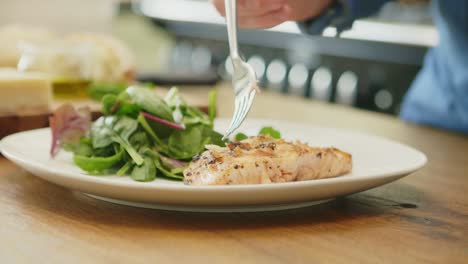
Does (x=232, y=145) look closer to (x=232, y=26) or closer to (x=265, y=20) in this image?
(x=232, y=26)

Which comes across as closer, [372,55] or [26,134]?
[26,134]

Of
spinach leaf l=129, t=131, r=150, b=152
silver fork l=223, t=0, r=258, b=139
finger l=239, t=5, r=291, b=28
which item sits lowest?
spinach leaf l=129, t=131, r=150, b=152

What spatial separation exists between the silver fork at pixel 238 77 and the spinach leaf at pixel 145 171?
0.35ft

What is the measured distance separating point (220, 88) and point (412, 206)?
61.9 inches

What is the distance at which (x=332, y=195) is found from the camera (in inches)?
33.9

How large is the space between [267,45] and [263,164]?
103 inches

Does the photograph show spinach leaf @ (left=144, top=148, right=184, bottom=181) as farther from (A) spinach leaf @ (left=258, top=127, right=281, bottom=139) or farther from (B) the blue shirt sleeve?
(B) the blue shirt sleeve

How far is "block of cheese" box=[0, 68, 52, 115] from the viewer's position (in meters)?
1.46

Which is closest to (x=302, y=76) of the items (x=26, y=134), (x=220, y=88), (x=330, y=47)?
(x=330, y=47)

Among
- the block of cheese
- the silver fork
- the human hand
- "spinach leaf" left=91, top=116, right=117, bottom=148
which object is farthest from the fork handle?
the block of cheese

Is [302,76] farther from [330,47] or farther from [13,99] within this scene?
[13,99]

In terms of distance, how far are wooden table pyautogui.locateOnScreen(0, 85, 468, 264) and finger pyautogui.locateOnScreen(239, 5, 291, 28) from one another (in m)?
0.48

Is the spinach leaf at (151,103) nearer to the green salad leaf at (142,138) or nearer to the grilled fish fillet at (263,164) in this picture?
the green salad leaf at (142,138)

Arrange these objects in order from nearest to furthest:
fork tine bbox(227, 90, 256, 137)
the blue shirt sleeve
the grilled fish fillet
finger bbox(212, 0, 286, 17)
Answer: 1. the grilled fish fillet
2. fork tine bbox(227, 90, 256, 137)
3. finger bbox(212, 0, 286, 17)
4. the blue shirt sleeve
